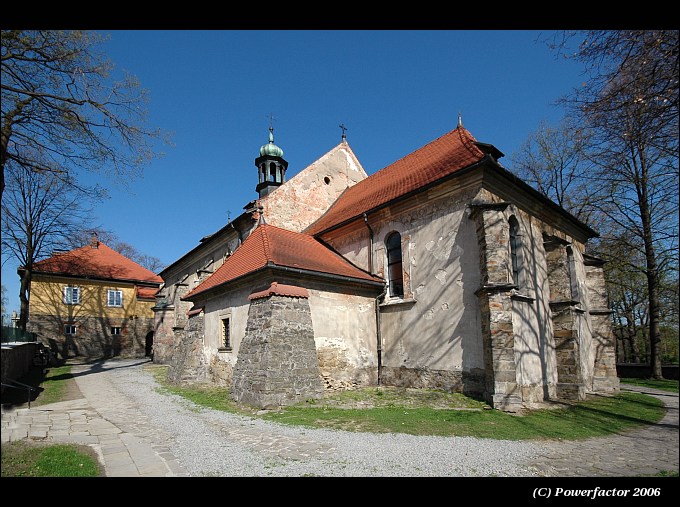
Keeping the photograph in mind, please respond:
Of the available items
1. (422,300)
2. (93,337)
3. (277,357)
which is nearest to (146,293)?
(93,337)

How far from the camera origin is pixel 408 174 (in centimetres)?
1520

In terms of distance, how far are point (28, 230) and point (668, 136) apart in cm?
2984

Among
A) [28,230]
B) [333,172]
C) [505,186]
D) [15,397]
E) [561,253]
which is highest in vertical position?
[333,172]

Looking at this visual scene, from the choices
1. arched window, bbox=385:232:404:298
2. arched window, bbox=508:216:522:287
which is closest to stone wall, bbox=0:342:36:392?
arched window, bbox=385:232:404:298

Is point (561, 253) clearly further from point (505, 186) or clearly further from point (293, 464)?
point (293, 464)

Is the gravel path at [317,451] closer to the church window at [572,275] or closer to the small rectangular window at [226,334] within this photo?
the small rectangular window at [226,334]

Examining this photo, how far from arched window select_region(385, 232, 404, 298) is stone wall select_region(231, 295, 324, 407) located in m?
3.92

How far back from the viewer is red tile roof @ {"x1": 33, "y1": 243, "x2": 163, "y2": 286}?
29.5 metres

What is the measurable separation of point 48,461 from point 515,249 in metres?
12.3

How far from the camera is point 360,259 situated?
15.2 meters
